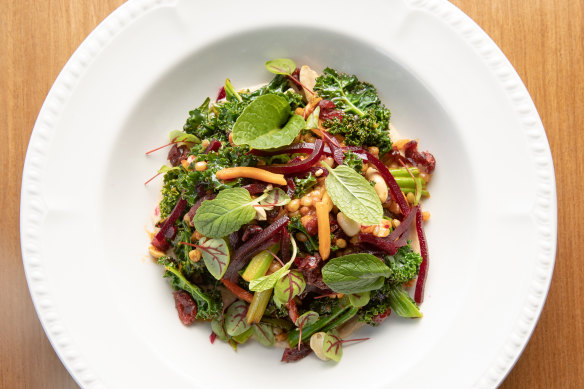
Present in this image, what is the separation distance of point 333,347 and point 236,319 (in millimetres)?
687

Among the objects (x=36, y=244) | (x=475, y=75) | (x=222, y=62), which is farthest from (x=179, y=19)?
A: (x=475, y=75)

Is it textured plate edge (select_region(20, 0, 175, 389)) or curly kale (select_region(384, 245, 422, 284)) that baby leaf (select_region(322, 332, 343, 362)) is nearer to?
curly kale (select_region(384, 245, 422, 284))

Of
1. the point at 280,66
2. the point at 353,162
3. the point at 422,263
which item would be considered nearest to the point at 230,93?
the point at 280,66

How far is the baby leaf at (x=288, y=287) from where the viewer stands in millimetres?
2879

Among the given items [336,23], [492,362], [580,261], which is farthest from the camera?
[580,261]

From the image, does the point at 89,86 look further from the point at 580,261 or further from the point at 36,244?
the point at 580,261

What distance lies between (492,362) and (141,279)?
239 cm

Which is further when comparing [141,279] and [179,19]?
[141,279]

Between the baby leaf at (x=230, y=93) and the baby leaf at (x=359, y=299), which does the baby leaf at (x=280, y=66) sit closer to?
the baby leaf at (x=230, y=93)

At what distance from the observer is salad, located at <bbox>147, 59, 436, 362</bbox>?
285cm

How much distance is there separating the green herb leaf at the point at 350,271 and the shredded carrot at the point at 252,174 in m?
0.60

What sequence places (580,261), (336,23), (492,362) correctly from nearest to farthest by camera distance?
1. (492,362)
2. (336,23)
3. (580,261)

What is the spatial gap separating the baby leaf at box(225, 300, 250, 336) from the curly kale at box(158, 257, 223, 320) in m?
0.08

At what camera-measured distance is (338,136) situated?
3219mm
